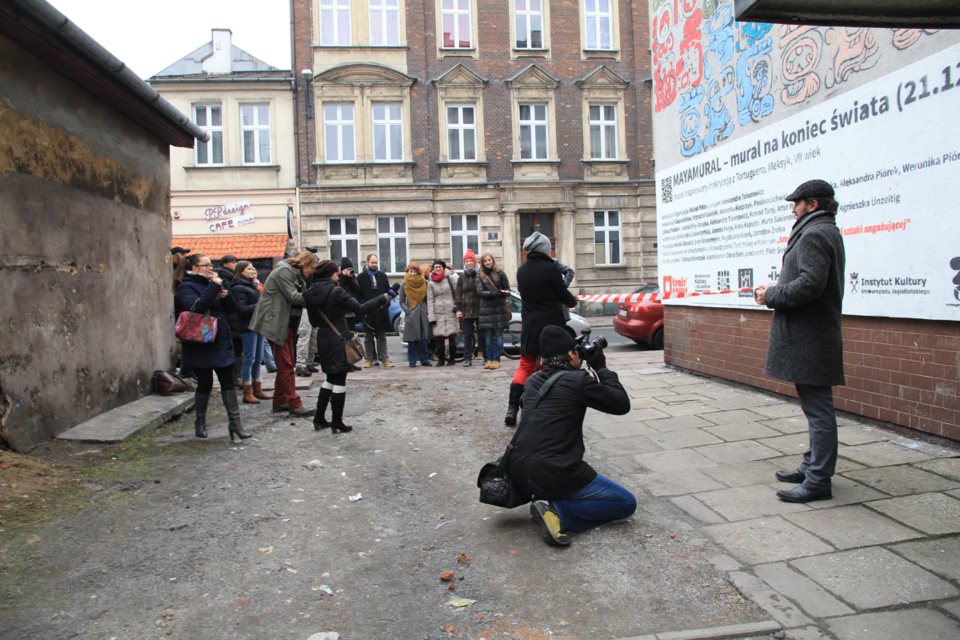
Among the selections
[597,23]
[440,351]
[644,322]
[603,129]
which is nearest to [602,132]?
[603,129]

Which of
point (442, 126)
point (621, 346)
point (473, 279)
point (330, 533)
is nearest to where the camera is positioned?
point (330, 533)

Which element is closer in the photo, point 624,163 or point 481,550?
point 481,550

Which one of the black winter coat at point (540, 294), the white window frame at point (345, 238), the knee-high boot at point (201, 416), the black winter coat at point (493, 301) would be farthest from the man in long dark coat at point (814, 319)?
the white window frame at point (345, 238)

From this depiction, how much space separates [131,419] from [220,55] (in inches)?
829

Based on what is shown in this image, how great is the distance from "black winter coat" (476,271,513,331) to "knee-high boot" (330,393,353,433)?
14.0 ft

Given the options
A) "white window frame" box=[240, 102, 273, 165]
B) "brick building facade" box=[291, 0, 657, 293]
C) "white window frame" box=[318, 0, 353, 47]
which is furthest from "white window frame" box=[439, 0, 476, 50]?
"white window frame" box=[240, 102, 273, 165]

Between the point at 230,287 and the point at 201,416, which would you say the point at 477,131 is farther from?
the point at 201,416

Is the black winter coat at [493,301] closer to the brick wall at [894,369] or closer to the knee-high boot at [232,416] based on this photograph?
the brick wall at [894,369]

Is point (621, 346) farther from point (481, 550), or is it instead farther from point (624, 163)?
point (624, 163)

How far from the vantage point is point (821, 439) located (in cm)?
441

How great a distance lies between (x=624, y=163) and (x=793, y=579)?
23.2 meters

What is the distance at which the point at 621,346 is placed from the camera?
14625mm

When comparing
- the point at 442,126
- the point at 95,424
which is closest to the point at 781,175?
the point at 95,424

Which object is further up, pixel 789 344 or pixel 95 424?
pixel 789 344
